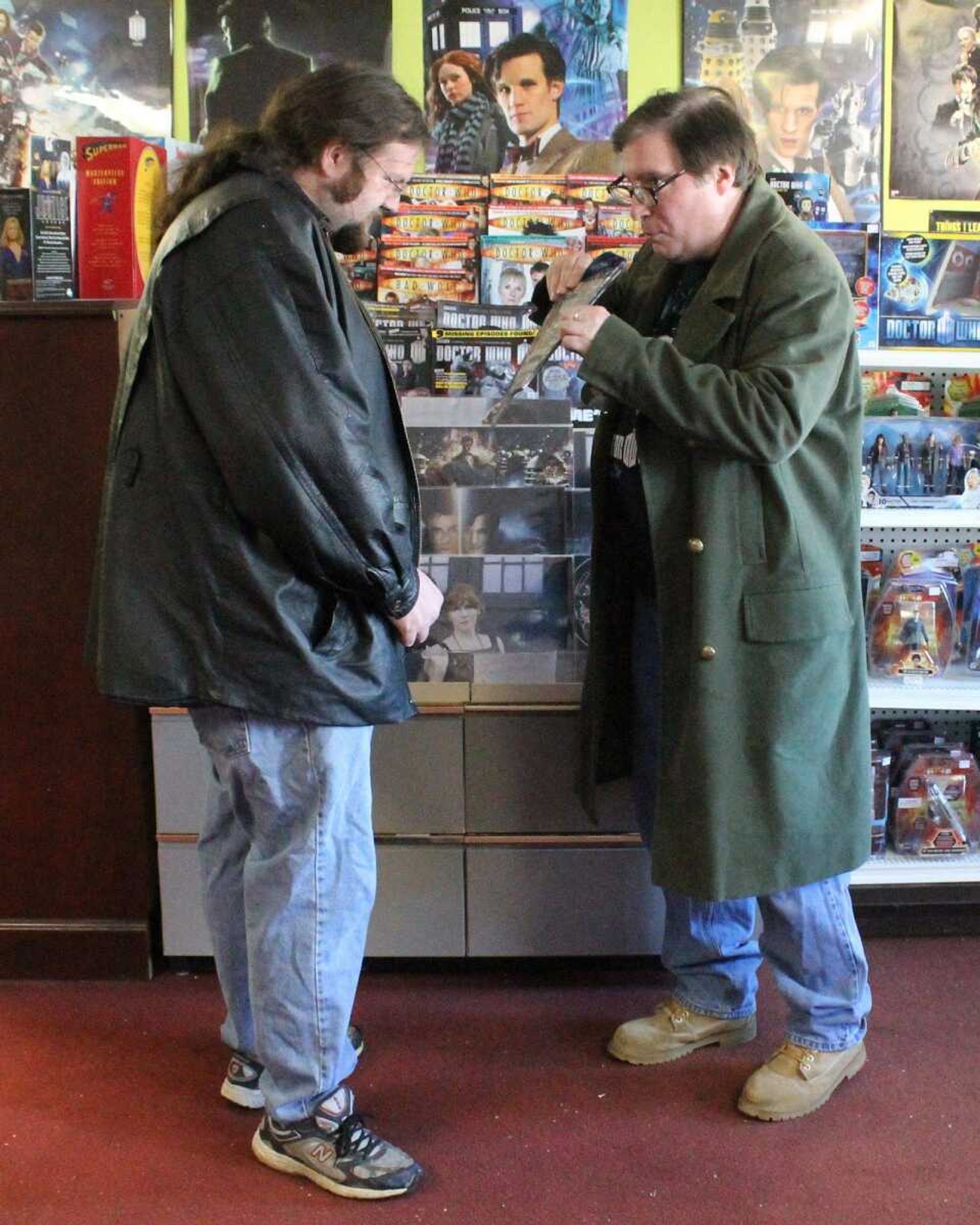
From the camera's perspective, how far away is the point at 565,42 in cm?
283

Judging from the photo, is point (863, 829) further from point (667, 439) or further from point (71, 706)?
point (71, 706)

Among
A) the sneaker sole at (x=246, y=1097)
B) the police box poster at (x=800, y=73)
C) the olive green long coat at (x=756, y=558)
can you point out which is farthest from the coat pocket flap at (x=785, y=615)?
the police box poster at (x=800, y=73)

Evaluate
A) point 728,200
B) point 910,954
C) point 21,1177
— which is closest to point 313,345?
point 728,200

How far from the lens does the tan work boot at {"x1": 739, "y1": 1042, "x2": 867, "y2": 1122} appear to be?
2080 millimetres

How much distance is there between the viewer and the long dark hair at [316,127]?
1.71m

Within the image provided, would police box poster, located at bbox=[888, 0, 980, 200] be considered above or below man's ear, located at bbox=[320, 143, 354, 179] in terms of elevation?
above

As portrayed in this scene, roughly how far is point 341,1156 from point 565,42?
2.37 meters

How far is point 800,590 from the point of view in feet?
6.37

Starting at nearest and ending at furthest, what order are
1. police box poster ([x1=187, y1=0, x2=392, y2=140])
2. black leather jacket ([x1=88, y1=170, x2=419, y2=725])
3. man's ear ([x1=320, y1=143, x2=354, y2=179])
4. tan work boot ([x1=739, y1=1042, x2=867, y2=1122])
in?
1. black leather jacket ([x1=88, y1=170, x2=419, y2=725])
2. man's ear ([x1=320, y1=143, x2=354, y2=179])
3. tan work boot ([x1=739, y1=1042, x2=867, y2=1122])
4. police box poster ([x1=187, y1=0, x2=392, y2=140])

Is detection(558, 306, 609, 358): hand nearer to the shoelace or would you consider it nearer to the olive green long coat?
the olive green long coat

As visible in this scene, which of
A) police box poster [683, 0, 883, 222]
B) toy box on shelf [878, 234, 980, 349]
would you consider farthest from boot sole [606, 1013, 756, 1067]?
police box poster [683, 0, 883, 222]

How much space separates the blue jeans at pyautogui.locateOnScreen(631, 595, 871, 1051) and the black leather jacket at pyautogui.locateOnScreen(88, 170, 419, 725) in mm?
639

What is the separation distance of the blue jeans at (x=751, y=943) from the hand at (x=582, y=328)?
0.48 metres

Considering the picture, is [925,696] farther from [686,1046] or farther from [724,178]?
[724,178]
